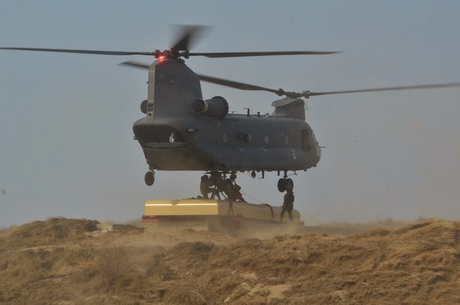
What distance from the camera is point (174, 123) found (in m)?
26.4

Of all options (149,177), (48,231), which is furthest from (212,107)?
(48,231)

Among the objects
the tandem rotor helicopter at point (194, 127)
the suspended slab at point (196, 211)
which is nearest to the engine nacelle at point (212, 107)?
the tandem rotor helicopter at point (194, 127)

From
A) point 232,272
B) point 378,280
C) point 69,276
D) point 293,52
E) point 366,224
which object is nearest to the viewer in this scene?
point 378,280

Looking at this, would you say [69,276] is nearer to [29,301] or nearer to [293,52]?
[29,301]

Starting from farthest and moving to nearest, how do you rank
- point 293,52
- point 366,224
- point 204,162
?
point 366,224 → point 204,162 → point 293,52

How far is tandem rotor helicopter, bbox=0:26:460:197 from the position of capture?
26.5m

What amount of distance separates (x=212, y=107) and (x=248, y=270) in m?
9.31

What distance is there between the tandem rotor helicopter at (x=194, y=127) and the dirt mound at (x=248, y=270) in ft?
12.1

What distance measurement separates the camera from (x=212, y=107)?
2772 centimetres

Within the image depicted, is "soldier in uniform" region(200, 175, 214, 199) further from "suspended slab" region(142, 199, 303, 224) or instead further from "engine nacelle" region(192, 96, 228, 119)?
"engine nacelle" region(192, 96, 228, 119)

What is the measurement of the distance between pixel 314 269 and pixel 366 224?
1798 centimetres

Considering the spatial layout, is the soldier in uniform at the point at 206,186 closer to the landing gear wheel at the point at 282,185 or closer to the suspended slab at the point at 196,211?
the suspended slab at the point at 196,211

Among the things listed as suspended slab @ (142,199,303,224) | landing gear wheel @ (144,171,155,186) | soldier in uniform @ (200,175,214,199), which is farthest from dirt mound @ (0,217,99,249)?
soldier in uniform @ (200,175,214,199)

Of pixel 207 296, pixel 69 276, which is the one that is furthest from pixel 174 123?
pixel 207 296
